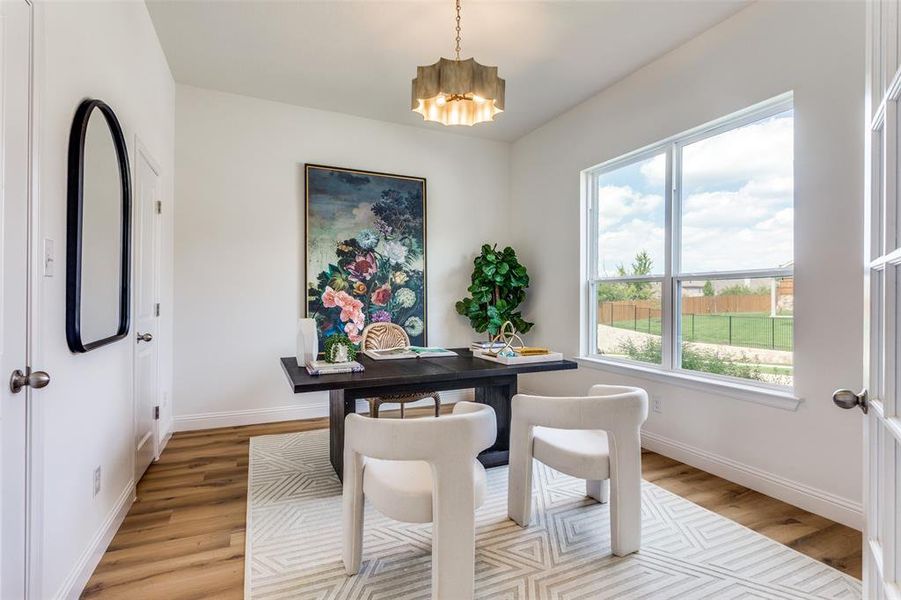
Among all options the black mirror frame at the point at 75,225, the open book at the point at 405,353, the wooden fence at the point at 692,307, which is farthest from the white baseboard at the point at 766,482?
the black mirror frame at the point at 75,225

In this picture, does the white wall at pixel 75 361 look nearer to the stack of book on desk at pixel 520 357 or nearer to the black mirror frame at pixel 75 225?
the black mirror frame at pixel 75 225

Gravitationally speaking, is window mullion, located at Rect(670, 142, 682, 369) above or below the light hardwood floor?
above

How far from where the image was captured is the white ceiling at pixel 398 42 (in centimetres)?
259

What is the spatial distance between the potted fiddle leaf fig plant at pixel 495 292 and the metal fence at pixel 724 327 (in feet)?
3.74

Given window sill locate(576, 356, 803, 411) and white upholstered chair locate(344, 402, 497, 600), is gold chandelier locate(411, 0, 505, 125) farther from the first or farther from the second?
window sill locate(576, 356, 803, 411)

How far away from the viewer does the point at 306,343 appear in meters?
2.38

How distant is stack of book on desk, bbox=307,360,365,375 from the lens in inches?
85.1

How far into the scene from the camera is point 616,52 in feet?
10.0

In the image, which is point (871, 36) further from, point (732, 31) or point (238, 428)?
point (238, 428)

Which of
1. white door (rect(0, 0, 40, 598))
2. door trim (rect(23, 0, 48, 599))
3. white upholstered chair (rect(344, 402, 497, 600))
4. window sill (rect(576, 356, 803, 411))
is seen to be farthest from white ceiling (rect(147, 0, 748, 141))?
white upholstered chair (rect(344, 402, 497, 600))

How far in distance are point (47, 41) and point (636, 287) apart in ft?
11.6

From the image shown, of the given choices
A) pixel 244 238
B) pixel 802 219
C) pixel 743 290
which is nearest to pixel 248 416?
pixel 244 238

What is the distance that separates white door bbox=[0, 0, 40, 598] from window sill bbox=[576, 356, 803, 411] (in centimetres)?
321

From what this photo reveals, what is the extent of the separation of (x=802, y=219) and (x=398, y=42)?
8.76 ft
